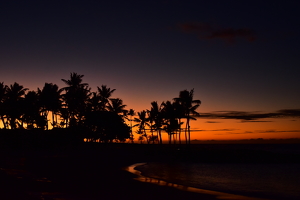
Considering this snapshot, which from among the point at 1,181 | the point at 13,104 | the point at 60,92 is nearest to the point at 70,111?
the point at 60,92

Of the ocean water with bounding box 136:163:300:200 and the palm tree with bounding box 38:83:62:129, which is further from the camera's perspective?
the palm tree with bounding box 38:83:62:129

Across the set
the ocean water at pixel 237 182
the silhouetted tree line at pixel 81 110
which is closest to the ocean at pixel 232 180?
the ocean water at pixel 237 182

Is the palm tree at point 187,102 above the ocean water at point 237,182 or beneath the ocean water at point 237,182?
above

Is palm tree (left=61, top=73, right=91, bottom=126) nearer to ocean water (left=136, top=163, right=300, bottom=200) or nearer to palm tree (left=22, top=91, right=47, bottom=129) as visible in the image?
palm tree (left=22, top=91, right=47, bottom=129)

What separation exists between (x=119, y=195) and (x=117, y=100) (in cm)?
6263

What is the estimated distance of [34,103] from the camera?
66.2 meters

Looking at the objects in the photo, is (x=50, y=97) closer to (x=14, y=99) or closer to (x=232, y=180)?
(x=14, y=99)

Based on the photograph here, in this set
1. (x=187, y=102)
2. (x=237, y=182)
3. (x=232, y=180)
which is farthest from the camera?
(x=187, y=102)

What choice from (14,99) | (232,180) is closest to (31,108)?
(14,99)

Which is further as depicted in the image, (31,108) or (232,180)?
(31,108)

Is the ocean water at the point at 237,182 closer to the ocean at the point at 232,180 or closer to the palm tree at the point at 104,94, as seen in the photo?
the ocean at the point at 232,180

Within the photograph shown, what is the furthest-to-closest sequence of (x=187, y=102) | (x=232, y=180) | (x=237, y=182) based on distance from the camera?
(x=187, y=102) < (x=232, y=180) < (x=237, y=182)

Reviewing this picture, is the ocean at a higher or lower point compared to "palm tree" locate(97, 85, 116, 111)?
lower

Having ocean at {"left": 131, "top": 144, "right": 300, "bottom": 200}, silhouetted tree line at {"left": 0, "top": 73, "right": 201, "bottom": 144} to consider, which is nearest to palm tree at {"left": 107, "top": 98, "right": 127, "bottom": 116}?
silhouetted tree line at {"left": 0, "top": 73, "right": 201, "bottom": 144}
